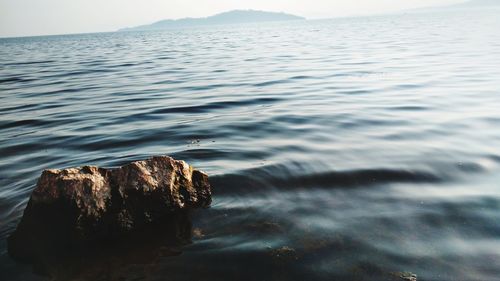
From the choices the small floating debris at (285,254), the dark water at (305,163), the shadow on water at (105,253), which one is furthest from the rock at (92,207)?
the small floating debris at (285,254)

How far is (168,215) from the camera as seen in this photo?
13.7 ft

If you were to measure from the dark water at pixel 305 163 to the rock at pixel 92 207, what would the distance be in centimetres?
26

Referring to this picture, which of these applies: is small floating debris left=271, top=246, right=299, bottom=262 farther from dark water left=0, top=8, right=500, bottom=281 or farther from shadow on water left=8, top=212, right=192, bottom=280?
shadow on water left=8, top=212, right=192, bottom=280

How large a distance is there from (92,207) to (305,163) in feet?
11.3

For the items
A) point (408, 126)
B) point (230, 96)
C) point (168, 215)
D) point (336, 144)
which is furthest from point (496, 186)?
point (230, 96)

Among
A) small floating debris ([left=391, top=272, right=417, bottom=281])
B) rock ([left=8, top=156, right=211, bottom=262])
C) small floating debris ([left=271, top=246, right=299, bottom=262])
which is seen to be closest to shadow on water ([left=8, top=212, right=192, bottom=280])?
rock ([left=8, top=156, right=211, bottom=262])

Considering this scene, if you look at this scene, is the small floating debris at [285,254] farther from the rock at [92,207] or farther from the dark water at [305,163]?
the rock at [92,207]

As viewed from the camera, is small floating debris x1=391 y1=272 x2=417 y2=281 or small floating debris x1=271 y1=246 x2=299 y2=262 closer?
small floating debris x1=391 y1=272 x2=417 y2=281

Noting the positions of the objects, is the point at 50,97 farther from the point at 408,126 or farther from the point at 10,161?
the point at 408,126

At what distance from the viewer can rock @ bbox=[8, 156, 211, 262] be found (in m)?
3.50

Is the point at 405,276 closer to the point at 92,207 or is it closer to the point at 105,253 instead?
the point at 105,253

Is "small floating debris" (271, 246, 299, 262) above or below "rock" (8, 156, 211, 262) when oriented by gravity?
below

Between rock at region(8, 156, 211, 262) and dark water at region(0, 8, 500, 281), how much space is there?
26 cm

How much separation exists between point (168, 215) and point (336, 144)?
3.90 meters
